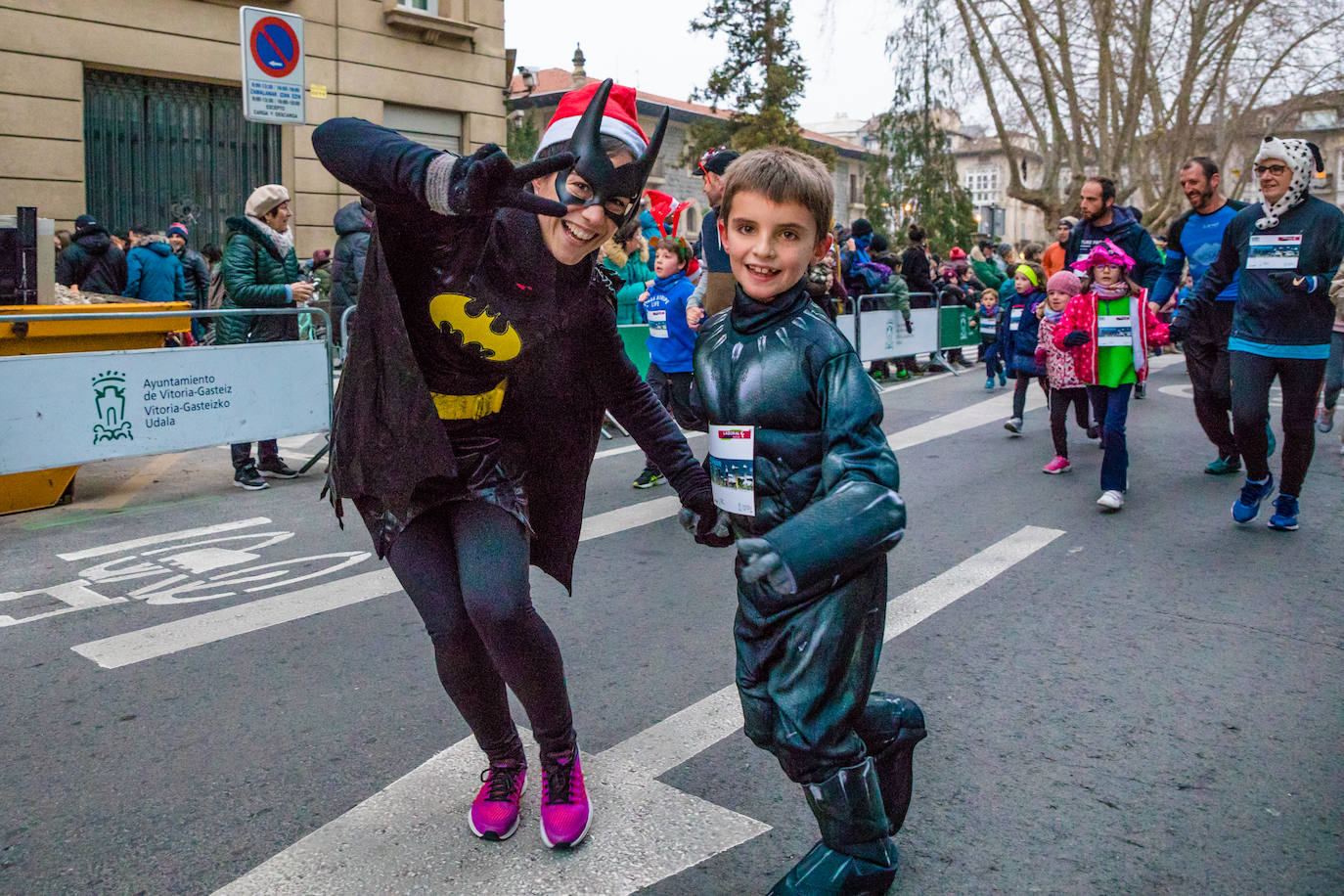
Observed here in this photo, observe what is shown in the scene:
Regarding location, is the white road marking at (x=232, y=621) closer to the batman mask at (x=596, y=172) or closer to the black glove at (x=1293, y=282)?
the batman mask at (x=596, y=172)

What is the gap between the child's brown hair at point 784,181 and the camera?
2.30 m

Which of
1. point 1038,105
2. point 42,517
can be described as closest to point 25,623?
point 42,517

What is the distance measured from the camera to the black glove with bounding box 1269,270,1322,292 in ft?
18.9

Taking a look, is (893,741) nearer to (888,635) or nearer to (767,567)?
(767,567)

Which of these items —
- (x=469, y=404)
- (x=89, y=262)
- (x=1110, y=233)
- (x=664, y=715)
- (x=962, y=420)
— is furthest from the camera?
(x=89, y=262)

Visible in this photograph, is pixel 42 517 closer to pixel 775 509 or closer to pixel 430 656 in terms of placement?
pixel 430 656

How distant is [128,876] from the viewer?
2682 mm

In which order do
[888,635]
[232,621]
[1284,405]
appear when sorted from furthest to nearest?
1. [1284,405]
2. [232,621]
3. [888,635]

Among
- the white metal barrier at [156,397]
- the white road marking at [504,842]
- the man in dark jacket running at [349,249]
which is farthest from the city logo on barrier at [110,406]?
the white road marking at [504,842]

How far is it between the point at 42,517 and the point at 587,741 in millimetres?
4706

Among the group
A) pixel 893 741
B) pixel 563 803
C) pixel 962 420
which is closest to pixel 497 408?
pixel 563 803

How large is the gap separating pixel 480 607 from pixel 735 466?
2.26 ft

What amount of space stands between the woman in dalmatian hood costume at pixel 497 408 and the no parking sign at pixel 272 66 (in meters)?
7.19

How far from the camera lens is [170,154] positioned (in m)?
15.1
